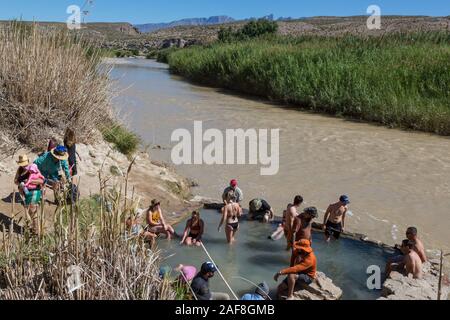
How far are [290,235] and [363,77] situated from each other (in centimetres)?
1293

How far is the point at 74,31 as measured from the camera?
35.3ft

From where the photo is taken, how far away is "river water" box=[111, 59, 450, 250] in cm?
905

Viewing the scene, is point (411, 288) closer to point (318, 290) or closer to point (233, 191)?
point (318, 290)

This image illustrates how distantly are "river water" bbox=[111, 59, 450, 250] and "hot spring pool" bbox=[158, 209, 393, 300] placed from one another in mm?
782

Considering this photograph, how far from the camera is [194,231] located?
7.93 metres

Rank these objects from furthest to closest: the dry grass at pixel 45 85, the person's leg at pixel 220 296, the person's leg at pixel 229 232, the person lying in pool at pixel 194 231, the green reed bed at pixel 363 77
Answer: the green reed bed at pixel 363 77 < the dry grass at pixel 45 85 < the person's leg at pixel 229 232 < the person lying in pool at pixel 194 231 < the person's leg at pixel 220 296

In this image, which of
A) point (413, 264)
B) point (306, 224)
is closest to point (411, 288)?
point (413, 264)

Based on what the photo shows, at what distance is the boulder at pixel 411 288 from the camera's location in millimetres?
5968

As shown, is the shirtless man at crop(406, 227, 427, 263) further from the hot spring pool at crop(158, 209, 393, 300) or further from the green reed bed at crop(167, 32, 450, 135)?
the green reed bed at crop(167, 32, 450, 135)

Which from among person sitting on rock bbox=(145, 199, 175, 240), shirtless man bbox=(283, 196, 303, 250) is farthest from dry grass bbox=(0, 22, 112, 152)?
shirtless man bbox=(283, 196, 303, 250)

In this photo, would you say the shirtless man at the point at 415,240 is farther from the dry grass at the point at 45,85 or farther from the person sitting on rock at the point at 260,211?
the dry grass at the point at 45,85

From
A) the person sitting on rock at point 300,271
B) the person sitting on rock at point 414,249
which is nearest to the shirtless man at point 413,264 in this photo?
the person sitting on rock at point 414,249

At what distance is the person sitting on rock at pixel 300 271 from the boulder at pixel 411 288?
0.92 m

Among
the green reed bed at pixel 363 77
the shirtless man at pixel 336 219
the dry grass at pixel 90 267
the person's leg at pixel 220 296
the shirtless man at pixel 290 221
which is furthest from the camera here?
the green reed bed at pixel 363 77
